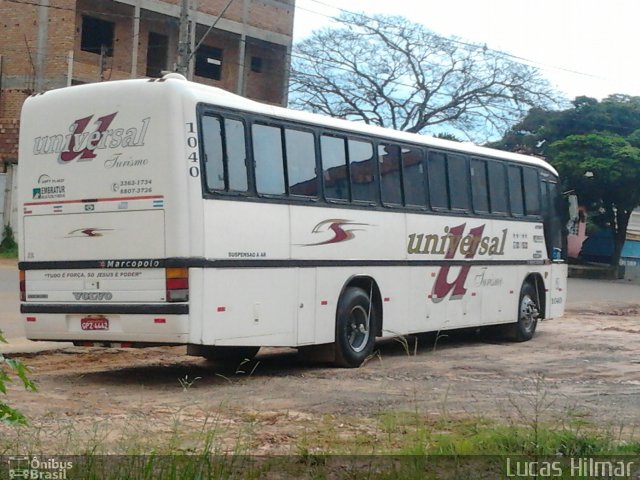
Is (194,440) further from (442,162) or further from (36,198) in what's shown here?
(442,162)

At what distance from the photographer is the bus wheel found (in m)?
12.4

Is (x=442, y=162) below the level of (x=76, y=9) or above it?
below

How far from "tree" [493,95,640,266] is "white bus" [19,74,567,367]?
95.6ft

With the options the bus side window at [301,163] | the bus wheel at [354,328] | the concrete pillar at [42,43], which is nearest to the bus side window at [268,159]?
the bus side window at [301,163]

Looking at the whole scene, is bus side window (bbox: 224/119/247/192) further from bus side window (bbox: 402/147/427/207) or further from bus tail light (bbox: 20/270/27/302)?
bus side window (bbox: 402/147/427/207)

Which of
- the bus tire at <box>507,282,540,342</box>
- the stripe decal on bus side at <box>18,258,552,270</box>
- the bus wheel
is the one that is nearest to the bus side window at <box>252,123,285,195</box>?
the stripe decal on bus side at <box>18,258,552,270</box>

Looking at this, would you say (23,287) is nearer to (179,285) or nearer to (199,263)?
(179,285)

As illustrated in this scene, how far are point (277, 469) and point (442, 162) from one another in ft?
29.9

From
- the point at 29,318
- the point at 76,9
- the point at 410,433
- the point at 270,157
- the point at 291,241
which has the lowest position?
the point at 410,433

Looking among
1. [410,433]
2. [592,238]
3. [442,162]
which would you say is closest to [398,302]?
[442,162]

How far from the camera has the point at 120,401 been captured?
949 centimetres

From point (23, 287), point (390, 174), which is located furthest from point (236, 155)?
point (390, 174)

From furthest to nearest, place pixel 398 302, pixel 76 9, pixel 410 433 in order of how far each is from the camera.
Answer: pixel 76 9 → pixel 398 302 → pixel 410 433

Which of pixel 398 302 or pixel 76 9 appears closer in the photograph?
pixel 398 302
